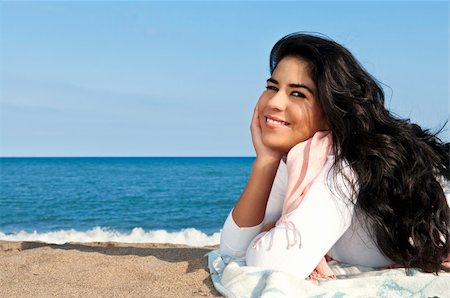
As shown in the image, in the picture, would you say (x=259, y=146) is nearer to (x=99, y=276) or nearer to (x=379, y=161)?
(x=379, y=161)

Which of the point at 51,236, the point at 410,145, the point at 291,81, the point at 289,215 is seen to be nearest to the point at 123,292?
the point at 289,215

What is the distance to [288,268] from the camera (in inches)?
129

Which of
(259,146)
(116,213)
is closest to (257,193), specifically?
(259,146)

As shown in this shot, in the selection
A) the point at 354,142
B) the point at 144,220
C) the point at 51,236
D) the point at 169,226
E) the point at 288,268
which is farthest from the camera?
the point at 144,220

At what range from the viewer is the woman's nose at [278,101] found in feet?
11.8

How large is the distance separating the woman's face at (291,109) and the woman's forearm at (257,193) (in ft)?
0.46

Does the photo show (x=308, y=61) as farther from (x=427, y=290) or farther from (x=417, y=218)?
(x=427, y=290)

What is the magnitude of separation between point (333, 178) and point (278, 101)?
1.91ft

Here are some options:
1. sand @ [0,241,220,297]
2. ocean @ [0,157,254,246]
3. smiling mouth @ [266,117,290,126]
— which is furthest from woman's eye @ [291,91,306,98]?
ocean @ [0,157,254,246]

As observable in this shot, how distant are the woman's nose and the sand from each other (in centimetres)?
117

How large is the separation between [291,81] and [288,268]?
44.6 inches

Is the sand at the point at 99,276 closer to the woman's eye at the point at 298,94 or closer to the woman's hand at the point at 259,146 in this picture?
the woman's hand at the point at 259,146

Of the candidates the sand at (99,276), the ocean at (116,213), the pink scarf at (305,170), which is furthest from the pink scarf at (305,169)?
the ocean at (116,213)

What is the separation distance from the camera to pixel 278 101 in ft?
11.8
